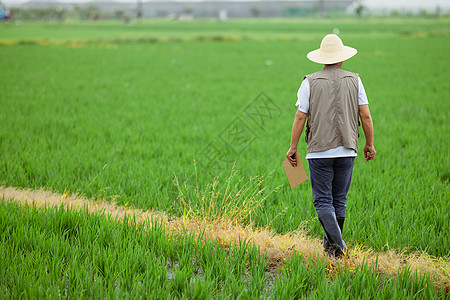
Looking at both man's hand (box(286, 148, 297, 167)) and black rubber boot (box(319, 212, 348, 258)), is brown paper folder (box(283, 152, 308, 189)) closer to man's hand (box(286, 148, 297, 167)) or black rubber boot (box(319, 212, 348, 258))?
man's hand (box(286, 148, 297, 167))

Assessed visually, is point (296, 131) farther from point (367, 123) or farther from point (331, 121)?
point (367, 123)

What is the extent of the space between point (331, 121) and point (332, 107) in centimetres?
9

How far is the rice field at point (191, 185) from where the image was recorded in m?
2.46

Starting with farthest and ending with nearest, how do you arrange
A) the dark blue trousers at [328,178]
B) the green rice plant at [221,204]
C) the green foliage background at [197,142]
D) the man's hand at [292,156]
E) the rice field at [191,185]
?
the green foliage background at [197,142] → the green rice plant at [221,204] → the man's hand at [292,156] → the dark blue trousers at [328,178] → the rice field at [191,185]

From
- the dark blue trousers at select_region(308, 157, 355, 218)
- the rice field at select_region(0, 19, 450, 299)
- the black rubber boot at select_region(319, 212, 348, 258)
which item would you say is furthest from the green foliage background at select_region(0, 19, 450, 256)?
the dark blue trousers at select_region(308, 157, 355, 218)

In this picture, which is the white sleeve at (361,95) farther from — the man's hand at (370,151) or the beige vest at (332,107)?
the man's hand at (370,151)

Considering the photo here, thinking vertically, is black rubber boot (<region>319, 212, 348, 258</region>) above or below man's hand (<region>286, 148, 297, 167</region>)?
below

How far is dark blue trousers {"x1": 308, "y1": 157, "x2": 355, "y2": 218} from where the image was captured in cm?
268

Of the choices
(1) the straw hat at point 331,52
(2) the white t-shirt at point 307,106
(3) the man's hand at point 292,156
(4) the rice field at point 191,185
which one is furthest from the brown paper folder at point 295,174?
(1) the straw hat at point 331,52

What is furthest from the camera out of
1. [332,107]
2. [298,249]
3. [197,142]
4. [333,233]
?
[197,142]

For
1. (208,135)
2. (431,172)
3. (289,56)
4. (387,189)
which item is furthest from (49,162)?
(289,56)

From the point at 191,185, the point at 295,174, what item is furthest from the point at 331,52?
the point at 191,185

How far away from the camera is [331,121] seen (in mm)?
2584

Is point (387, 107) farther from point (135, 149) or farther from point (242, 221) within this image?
point (242, 221)
